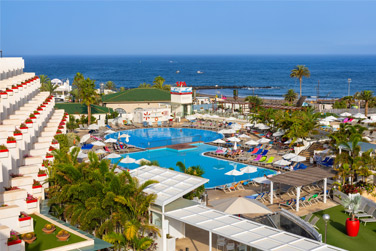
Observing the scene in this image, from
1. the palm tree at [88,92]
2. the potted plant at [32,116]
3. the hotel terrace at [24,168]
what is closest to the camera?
the hotel terrace at [24,168]

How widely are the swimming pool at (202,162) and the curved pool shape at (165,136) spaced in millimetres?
2298

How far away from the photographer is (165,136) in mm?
42688

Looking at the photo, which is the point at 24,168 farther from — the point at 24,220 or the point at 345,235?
the point at 345,235

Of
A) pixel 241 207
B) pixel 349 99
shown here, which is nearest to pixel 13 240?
pixel 241 207

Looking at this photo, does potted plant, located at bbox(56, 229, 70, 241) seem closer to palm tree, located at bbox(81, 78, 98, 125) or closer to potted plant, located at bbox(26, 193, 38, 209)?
potted plant, located at bbox(26, 193, 38, 209)

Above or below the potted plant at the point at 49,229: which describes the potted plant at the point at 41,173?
above

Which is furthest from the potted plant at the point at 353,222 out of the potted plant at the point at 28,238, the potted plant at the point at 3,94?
the potted plant at the point at 3,94

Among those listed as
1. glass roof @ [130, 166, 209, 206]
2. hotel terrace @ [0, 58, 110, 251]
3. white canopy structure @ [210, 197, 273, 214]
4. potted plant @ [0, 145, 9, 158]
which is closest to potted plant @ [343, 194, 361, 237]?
white canopy structure @ [210, 197, 273, 214]

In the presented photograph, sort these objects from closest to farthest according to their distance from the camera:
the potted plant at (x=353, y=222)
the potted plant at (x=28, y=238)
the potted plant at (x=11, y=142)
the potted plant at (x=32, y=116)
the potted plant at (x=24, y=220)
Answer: the potted plant at (x=28, y=238) < the potted plant at (x=24, y=220) < the potted plant at (x=11, y=142) < the potted plant at (x=353, y=222) < the potted plant at (x=32, y=116)

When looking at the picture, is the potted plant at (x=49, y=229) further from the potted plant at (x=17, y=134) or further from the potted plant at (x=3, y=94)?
the potted plant at (x=3, y=94)

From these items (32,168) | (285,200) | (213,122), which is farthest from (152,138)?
(32,168)

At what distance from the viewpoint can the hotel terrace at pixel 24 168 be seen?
12398mm

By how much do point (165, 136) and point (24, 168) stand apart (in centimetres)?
2526

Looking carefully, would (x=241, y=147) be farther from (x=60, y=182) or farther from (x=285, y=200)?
(x=60, y=182)
